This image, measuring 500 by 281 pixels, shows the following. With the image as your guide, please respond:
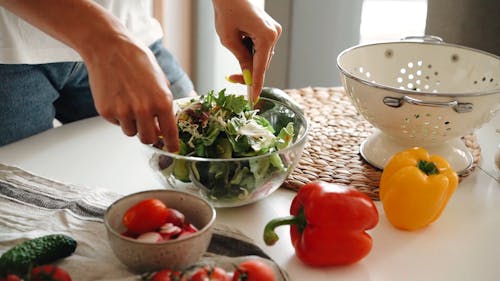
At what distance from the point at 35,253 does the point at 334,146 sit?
0.66 meters

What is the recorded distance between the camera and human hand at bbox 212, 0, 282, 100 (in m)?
1.20

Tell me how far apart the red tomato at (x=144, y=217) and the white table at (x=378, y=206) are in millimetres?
191

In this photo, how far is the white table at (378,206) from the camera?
96 centimetres

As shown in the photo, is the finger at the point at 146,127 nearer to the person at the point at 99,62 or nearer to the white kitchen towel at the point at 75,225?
the person at the point at 99,62

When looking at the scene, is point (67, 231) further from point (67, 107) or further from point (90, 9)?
point (67, 107)

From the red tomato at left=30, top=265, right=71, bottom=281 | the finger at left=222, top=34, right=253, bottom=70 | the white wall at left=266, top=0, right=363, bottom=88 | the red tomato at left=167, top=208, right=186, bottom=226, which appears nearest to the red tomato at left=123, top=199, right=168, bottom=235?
the red tomato at left=167, top=208, right=186, bottom=226

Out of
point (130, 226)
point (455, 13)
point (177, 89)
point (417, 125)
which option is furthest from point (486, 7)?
point (130, 226)

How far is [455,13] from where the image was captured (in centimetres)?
171

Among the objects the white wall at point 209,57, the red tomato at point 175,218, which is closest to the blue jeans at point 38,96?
the red tomato at point 175,218

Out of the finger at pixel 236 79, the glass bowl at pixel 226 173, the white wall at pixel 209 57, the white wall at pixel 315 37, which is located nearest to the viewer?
the glass bowl at pixel 226 173

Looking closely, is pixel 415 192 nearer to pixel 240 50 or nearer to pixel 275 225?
pixel 275 225

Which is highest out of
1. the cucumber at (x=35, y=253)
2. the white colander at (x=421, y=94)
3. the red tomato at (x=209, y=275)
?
the white colander at (x=421, y=94)

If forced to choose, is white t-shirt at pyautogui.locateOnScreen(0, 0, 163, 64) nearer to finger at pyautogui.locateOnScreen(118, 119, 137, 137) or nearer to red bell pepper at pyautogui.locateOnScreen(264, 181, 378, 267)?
finger at pyautogui.locateOnScreen(118, 119, 137, 137)

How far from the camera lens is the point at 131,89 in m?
0.89
